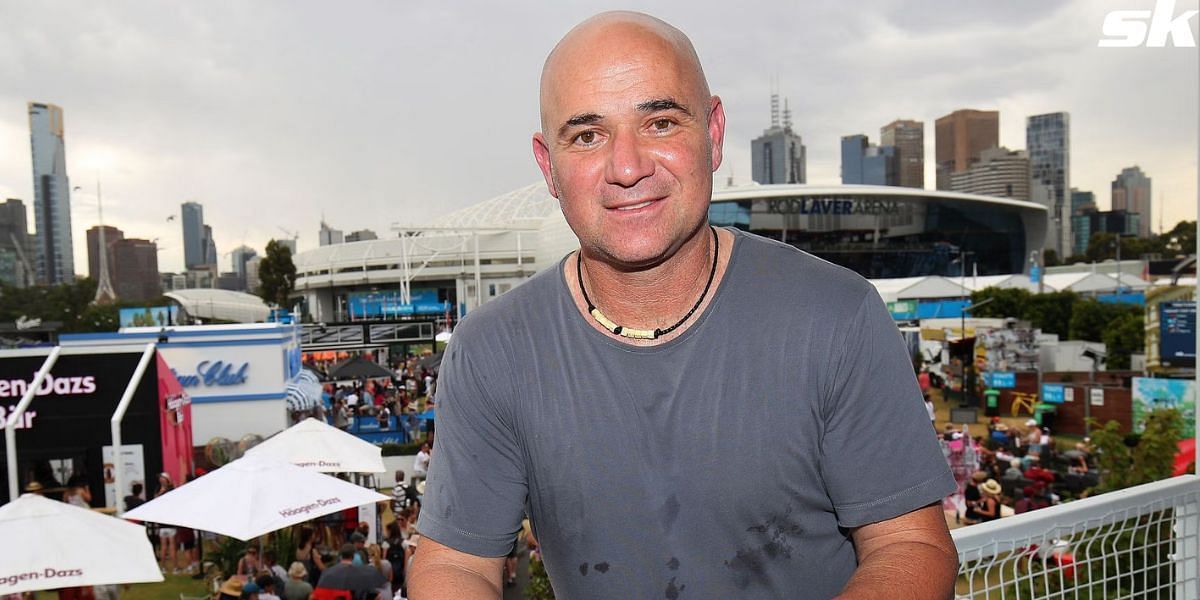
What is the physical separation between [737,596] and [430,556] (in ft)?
1.48

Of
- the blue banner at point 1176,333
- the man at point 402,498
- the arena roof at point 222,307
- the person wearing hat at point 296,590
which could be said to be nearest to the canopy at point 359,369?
the man at point 402,498

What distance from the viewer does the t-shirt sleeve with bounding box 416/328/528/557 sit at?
116cm

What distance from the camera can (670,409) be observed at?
3.65 ft

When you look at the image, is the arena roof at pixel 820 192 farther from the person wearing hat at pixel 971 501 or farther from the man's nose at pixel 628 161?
the man's nose at pixel 628 161

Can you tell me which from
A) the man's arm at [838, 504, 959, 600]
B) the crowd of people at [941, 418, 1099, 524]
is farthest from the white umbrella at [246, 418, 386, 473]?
the man's arm at [838, 504, 959, 600]

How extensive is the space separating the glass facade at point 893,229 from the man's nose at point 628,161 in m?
62.2

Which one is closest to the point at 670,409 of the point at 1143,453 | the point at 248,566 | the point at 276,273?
the point at 1143,453

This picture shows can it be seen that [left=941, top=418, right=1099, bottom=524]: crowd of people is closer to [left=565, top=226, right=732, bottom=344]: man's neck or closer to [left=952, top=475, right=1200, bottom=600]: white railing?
[left=952, top=475, right=1200, bottom=600]: white railing

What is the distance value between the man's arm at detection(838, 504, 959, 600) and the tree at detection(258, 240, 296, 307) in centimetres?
6376

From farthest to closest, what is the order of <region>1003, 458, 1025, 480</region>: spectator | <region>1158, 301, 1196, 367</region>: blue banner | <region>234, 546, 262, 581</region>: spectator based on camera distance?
<region>1158, 301, 1196, 367</region>: blue banner < <region>1003, 458, 1025, 480</region>: spectator < <region>234, 546, 262, 581</region>: spectator

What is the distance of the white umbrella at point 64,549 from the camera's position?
5.89 m

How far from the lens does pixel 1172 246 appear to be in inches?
2714

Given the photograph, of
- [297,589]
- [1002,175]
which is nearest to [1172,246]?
[1002,175]

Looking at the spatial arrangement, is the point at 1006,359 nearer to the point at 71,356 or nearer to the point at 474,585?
the point at 71,356
